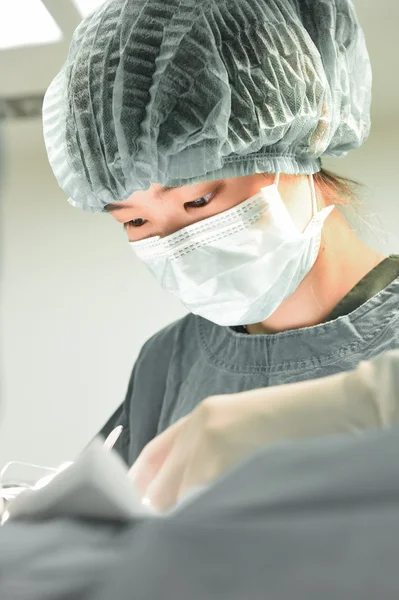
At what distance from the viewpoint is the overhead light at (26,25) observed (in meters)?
1.51

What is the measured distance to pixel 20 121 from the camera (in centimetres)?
205

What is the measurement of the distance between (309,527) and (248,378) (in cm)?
91

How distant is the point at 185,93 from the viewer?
0.95 meters

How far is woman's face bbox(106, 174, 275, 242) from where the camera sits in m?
1.05

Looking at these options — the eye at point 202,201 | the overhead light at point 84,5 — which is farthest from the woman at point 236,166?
the overhead light at point 84,5

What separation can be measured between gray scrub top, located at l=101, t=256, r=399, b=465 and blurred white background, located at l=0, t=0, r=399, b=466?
0.76 meters

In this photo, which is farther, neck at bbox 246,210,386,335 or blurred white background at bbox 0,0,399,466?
blurred white background at bbox 0,0,399,466

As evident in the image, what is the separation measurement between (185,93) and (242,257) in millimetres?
310

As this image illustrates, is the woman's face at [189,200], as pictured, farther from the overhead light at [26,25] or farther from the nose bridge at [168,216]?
the overhead light at [26,25]

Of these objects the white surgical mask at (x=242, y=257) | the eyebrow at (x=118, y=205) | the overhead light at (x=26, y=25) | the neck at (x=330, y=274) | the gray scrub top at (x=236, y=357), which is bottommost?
the gray scrub top at (x=236, y=357)

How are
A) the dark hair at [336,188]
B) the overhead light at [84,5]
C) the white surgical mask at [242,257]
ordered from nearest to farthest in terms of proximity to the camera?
the white surgical mask at [242,257] < the dark hair at [336,188] < the overhead light at [84,5]

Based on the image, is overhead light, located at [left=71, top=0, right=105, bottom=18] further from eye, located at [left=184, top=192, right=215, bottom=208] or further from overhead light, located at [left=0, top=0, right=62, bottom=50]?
eye, located at [left=184, top=192, right=215, bottom=208]

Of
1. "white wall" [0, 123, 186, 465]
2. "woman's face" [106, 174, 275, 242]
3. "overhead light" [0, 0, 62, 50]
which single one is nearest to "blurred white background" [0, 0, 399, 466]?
"white wall" [0, 123, 186, 465]

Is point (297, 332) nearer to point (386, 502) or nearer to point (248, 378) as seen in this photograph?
point (248, 378)
